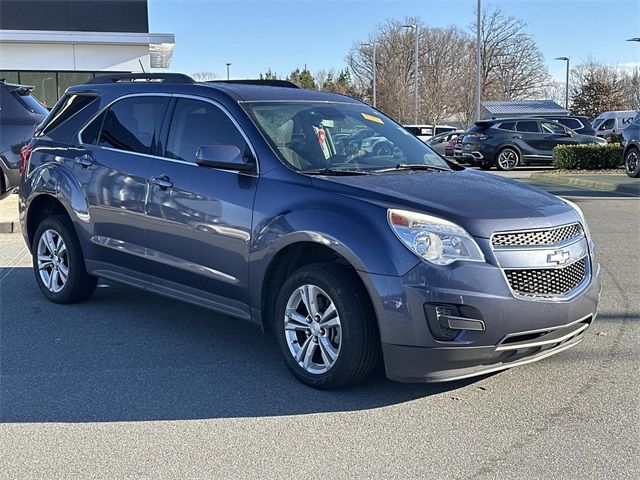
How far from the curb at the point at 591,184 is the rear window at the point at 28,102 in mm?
11543

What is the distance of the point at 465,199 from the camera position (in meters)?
4.47

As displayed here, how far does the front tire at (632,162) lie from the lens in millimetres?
17719

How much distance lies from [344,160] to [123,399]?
2.08 meters

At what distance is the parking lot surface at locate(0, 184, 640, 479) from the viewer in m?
3.59

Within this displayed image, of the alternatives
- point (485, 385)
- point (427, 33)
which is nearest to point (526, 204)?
point (485, 385)

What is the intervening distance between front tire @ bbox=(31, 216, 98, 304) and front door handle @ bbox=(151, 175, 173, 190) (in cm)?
133

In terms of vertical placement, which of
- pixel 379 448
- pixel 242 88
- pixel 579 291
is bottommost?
pixel 379 448

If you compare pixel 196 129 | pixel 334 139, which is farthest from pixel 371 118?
pixel 196 129

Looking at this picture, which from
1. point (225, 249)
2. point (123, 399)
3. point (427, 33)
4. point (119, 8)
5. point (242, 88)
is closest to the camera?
point (123, 399)

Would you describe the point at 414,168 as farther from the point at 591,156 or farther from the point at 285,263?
the point at 591,156

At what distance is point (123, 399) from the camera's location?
4406mm

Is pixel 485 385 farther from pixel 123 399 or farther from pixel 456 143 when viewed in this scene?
pixel 456 143

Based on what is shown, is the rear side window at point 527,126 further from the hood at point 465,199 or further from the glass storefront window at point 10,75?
the hood at point 465,199

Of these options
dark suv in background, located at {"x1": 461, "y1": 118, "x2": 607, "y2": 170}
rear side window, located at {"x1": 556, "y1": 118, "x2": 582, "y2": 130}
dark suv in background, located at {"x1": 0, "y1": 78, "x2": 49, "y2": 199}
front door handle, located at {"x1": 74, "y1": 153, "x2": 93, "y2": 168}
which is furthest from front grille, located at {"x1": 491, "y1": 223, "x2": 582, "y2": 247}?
rear side window, located at {"x1": 556, "y1": 118, "x2": 582, "y2": 130}
